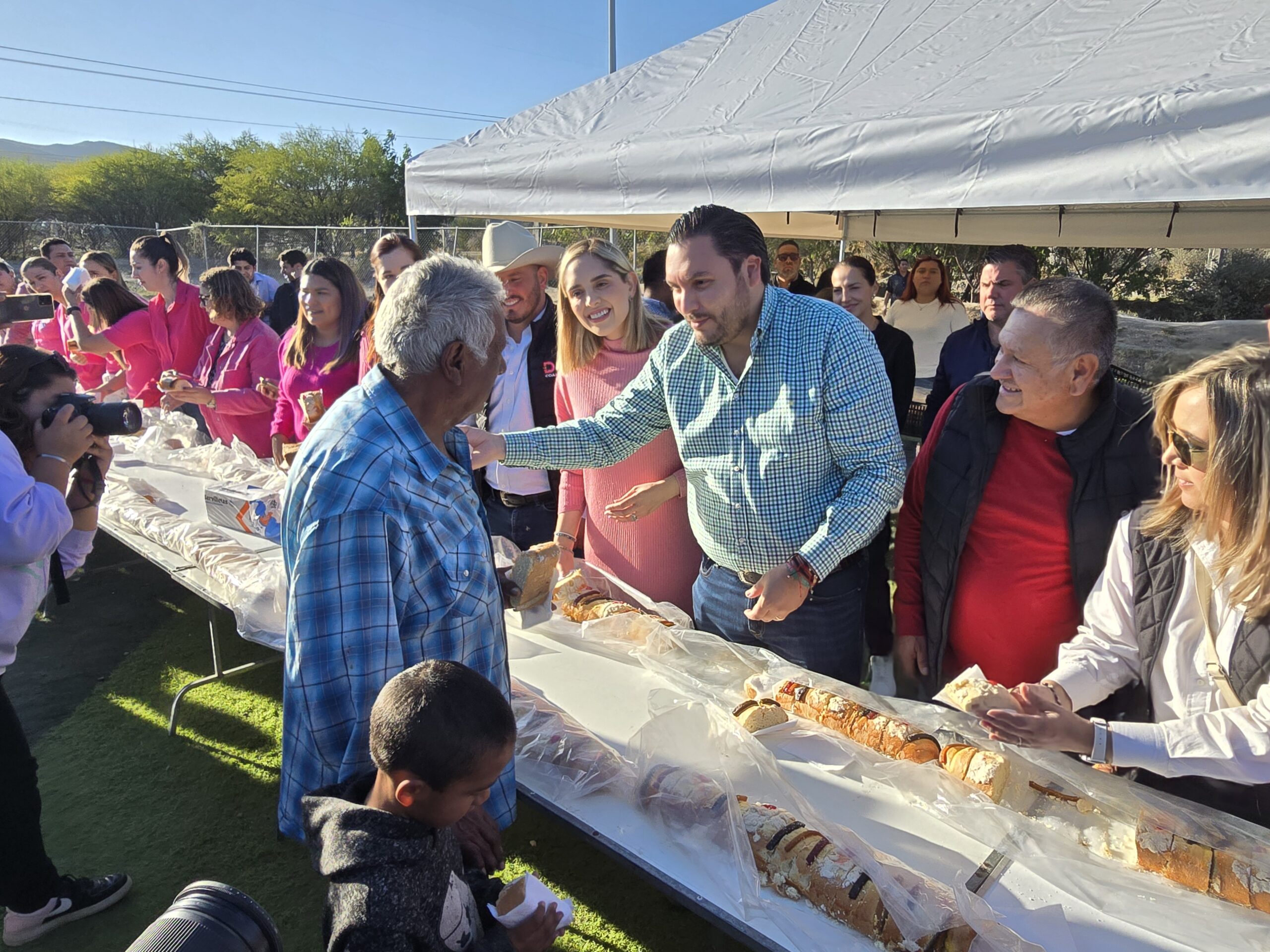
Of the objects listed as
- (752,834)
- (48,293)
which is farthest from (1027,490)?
(48,293)

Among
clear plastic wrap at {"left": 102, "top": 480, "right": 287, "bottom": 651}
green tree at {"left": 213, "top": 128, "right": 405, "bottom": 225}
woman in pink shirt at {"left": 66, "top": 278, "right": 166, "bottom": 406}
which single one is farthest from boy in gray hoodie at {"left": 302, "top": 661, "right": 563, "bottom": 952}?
green tree at {"left": 213, "top": 128, "right": 405, "bottom": 225}

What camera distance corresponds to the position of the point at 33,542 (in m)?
1.68

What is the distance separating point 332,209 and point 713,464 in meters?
47.1

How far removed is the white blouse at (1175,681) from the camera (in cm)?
131

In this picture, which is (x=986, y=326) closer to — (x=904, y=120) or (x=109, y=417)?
(x=904, y=120)

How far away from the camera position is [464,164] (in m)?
4.01

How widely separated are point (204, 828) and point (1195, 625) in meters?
2.97

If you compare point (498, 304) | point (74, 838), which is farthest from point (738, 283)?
point (74, 838)

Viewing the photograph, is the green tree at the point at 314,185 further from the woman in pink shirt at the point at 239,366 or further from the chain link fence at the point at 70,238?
the woman in pink shirt at the point at 239,366

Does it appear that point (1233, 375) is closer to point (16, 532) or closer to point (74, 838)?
point (16, 532)

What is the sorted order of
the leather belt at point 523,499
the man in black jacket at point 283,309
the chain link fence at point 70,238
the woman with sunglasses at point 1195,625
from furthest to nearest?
1. the chain link fence at point 70,238
2. the man in black jacket at point 283,309
3. the leather belt at point 523,499
4. the woman with sunglasses at point 1195,625

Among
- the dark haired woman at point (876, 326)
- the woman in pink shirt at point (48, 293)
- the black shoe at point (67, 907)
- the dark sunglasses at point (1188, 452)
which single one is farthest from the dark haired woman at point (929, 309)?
the woman in pink shirt at point (48, 293)

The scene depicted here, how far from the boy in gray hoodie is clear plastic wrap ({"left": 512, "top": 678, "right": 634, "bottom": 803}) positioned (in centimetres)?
41

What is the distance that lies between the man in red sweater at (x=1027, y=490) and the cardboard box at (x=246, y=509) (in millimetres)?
2286
